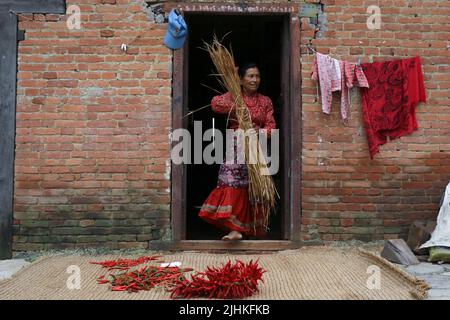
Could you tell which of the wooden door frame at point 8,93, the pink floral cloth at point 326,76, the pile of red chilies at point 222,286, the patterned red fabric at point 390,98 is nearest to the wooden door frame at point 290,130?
the pink floral cloth at point 326,76

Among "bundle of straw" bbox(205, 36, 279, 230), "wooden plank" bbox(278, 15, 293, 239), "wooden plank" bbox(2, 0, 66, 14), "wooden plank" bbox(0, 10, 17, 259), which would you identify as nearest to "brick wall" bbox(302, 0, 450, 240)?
"wooden plank" bbox(278, 15, 293, 239)

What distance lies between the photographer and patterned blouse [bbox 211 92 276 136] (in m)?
5.17

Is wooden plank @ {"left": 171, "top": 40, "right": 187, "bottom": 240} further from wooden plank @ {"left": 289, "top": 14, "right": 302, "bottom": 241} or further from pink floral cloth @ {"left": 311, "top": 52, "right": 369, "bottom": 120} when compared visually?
pink floral cloth @ {"left": 311, "top": 52, "right": 369, "bottom": 120}

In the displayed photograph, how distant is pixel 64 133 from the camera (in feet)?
16.2

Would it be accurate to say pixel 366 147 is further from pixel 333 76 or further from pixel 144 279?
pixel 144 279

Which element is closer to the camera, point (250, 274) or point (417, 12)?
point (250, 274)

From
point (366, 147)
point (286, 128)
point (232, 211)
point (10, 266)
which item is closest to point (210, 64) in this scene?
point (286, 128)

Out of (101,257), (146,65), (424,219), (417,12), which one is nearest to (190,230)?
(101,257)

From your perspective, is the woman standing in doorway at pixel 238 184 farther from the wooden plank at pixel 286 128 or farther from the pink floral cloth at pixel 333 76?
the pink floral cloth at pixel 333 76

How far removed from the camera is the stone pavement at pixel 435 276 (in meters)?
3.56

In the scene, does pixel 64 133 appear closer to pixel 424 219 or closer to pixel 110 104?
pixel 110 104

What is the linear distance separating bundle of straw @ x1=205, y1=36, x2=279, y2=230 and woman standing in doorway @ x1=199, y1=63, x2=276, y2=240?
75 mm

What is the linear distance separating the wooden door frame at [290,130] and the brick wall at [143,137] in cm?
8
